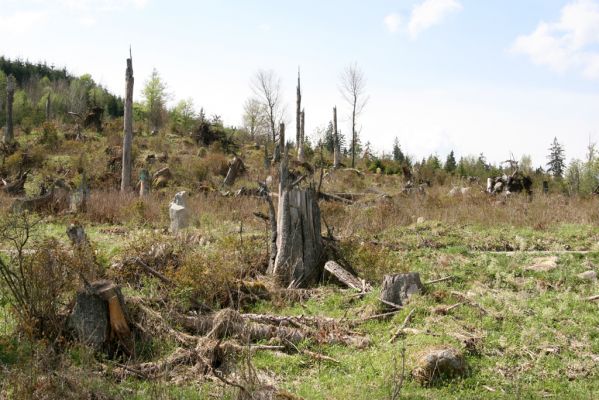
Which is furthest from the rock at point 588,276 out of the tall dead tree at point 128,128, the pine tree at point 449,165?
the pine tree at point 449,165

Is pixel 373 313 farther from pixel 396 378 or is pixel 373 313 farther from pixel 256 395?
pixel 256 395

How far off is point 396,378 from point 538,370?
1395 mm

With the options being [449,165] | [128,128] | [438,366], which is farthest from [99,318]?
[449,165]

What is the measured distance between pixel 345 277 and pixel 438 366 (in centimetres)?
319

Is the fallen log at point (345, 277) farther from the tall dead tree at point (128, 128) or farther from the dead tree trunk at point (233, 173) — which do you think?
the dead tree trunk at point (233, 173)

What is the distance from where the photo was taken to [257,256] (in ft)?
29.8

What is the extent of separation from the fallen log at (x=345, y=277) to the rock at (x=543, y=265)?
2689 millimetres

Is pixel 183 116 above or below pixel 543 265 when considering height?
above

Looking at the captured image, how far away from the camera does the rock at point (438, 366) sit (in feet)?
16.6

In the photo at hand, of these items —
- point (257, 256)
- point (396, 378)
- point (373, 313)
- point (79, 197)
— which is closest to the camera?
point (396, 378)

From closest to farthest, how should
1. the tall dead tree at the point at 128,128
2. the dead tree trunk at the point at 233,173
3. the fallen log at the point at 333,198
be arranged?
1. the fallen log at the point at 333,198
2. the tall dead tree at the point at 128,128
3. the dead tree trunk at the point at 233,173

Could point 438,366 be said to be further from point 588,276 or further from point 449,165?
point 449,165

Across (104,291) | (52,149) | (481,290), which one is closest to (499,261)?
(481,290)

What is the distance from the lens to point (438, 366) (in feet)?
16.7
